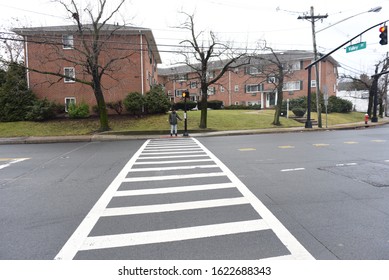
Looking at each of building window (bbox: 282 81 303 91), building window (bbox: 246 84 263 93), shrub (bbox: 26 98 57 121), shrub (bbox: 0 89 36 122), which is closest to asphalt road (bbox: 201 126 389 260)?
shrub (bbox: 26 98 57 121)

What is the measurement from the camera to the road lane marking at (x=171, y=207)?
17.1ft

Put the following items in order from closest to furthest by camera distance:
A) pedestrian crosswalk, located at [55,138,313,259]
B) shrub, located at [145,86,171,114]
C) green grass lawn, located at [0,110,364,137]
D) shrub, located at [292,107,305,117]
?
pedestrian crosswalk, located at [55,138,313,259], green grass lawn, located at [0,110,364,137], shrub, located at [145,86,171,114], shrub, located at [292,107,305,117]

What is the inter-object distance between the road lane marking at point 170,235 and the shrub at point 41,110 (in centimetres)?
2560

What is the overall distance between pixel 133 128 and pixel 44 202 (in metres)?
18.7

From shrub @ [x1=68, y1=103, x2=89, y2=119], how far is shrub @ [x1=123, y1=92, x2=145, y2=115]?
3.77 m

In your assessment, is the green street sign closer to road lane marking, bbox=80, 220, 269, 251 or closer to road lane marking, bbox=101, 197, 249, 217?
road lane marking, bbox=101, 197, 249, 217

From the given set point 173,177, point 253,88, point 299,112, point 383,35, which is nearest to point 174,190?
point 173,177

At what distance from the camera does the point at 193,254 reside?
3625 mm

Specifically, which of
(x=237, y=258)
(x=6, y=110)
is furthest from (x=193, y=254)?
(x=6, y=110)

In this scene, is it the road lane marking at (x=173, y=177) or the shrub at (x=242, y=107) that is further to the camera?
the shrub at (x=242, y=107)

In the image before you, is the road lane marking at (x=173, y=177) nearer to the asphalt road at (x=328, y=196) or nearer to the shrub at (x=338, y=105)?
the asphalt road at (x=328, y=196)

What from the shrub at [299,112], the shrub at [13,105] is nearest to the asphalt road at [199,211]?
the shrub at [13,105]

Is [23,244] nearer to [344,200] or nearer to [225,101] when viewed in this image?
[344,200]

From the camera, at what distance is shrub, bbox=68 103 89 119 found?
2664 centimetres
